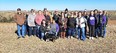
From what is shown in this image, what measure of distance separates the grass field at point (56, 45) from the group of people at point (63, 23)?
0.43 metres

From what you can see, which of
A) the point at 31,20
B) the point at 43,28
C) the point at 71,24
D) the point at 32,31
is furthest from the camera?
the point at 32,31

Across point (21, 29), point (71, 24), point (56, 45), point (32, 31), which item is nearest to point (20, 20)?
point (21, 29)

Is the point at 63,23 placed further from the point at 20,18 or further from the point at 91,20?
the point at 20,18

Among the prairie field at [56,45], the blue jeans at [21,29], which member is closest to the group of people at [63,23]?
the blue jeans at [21,29]

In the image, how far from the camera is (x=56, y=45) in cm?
1633

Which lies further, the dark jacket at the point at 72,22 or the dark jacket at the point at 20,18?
the dark jacket at the point at 20,18

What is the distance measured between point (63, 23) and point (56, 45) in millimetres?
1618

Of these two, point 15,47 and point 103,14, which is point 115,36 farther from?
point 15,47

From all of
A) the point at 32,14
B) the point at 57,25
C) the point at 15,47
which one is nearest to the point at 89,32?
the point at 57,25

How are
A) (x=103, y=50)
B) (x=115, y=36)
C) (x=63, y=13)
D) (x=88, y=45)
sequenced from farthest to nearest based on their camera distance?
(x=115, y=36), (x=63, y=13), (x=88, y=45), (x=103, y=50)

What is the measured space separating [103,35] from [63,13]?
2704 mm

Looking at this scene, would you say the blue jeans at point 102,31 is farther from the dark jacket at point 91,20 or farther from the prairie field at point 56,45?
the dark jacket at point 91,20

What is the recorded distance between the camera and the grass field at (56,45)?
1521cm

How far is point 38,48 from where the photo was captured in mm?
15648
